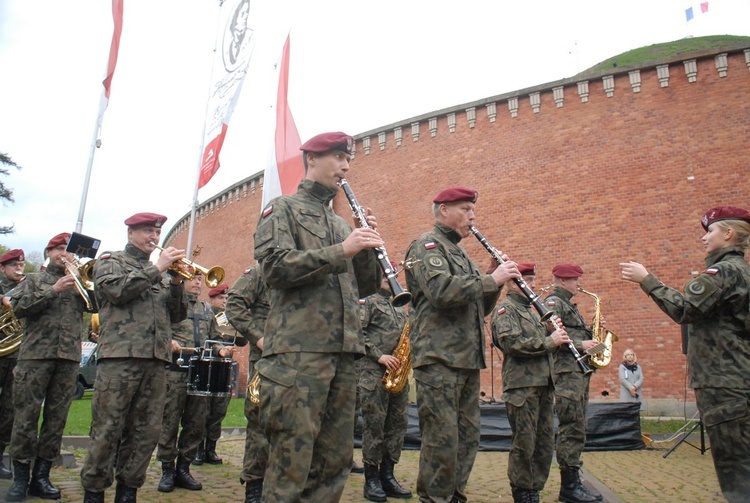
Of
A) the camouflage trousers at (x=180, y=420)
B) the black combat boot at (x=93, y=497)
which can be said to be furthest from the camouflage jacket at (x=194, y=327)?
the black combat boot at (x=93, y=497)

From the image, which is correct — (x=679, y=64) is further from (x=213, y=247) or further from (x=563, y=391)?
(x=213, y=247)

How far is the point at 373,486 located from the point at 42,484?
10.1ft

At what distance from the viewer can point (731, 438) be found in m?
4.19

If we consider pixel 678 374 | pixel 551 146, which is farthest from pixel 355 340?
pixel 551 146

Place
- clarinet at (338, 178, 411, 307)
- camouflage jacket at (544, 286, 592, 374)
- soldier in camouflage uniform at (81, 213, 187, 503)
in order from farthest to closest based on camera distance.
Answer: camouflage jacket at (544, 286, 592, 374) < soldier in camouflage uniform at (81, 213, 187, 503) < clarinet at (338, 178, 411, 307)

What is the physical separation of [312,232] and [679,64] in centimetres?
1736

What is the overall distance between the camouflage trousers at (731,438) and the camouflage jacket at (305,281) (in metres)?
2.63

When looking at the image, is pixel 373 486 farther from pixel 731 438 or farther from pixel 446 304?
pixel 731 438

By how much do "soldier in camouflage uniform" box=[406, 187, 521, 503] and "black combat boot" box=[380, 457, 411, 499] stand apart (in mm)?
1909

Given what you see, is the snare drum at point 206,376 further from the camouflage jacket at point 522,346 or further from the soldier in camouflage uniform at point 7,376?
the camouflage jacket at point 522,346

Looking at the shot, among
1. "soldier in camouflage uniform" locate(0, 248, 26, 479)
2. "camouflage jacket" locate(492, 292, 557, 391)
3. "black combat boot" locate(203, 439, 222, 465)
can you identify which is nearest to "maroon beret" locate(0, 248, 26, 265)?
"soldier in camouflage uniform" locate(0, 248, 26, 479)

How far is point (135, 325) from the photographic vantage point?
16.4ft

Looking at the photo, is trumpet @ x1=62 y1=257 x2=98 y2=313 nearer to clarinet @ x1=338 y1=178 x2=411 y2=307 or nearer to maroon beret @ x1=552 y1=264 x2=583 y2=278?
clarinet @ x1=338 y1=178 x2=411 y2=307

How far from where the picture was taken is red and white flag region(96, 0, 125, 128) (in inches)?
332
